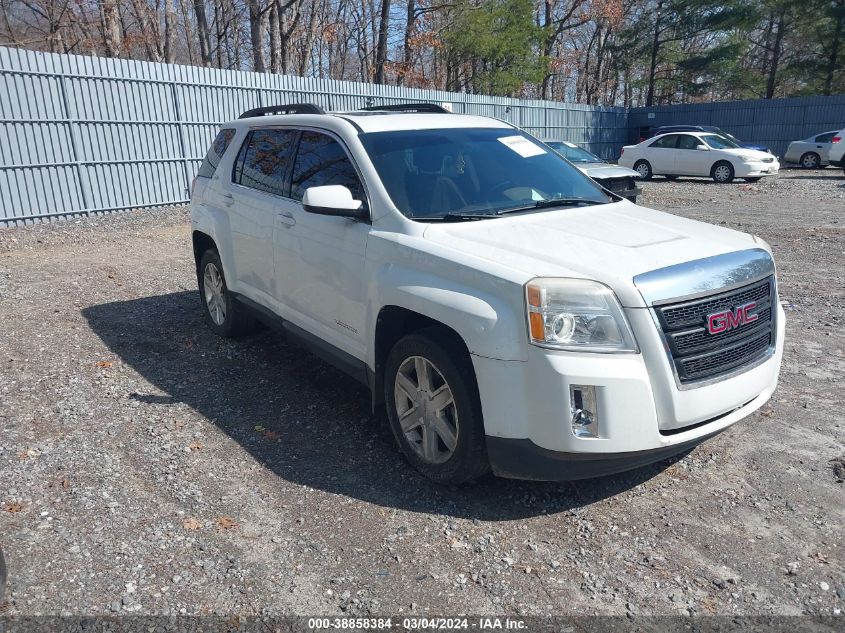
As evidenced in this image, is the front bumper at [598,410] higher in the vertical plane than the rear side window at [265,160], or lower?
lower

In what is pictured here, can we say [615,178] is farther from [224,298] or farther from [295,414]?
[295,414]

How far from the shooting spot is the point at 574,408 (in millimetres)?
3033

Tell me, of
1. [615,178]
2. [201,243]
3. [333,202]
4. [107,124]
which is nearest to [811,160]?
[615,178]

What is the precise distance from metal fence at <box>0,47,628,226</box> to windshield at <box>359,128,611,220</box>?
10.7 meters

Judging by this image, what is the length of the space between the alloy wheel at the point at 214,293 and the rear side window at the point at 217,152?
2.77 feet

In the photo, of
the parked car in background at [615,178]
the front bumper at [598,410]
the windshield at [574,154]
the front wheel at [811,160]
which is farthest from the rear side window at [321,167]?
the front wheel at [811,160]

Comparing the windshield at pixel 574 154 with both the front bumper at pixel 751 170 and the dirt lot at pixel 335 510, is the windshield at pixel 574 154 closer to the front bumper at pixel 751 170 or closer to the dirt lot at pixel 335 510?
the front bumper at pixel 751 170

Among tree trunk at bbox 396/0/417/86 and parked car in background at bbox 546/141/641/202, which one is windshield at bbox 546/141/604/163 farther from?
tree trunk at bbox 396/0/417/86

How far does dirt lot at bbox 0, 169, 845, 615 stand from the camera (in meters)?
2.91

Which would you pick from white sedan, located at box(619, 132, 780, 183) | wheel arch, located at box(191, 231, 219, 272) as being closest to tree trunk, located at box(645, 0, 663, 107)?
white sedan, located at box(619, 132, 780, 183)

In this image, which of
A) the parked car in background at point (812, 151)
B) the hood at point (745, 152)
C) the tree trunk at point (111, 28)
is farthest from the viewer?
the tree trunk at point (111, 28)

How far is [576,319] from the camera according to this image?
3061mm

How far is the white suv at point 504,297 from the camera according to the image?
305 centimetres

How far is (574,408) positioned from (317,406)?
2.32 metres
